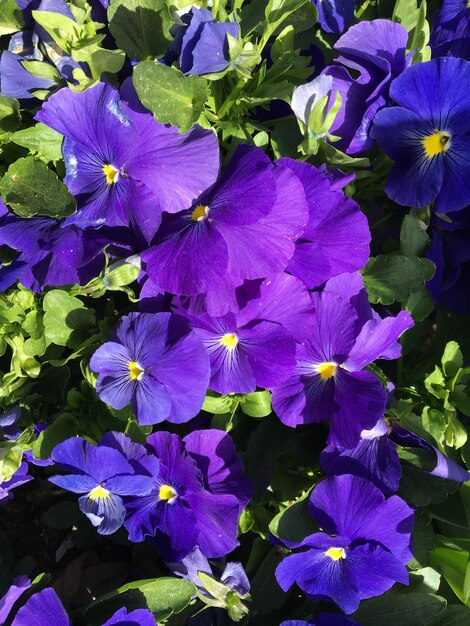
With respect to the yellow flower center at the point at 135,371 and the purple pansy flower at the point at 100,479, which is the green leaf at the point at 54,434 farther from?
the yellow flower center at the point at 135,371

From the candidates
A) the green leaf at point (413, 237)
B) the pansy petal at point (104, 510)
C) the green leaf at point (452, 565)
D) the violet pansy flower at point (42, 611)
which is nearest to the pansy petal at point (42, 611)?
the violet pansy flower at point (42, 611)

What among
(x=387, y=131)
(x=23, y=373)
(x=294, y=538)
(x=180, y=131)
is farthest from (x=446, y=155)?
(x=23, y=373)

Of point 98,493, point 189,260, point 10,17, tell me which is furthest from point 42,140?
point 98,493

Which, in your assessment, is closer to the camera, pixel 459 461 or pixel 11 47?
pixel 11 47

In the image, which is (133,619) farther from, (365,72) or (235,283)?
(365,72)

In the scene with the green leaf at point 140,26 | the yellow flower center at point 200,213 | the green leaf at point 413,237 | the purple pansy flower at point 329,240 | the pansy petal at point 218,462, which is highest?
the green leaf at point 140,26

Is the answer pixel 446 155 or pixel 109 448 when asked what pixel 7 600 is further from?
pixel 446 155
